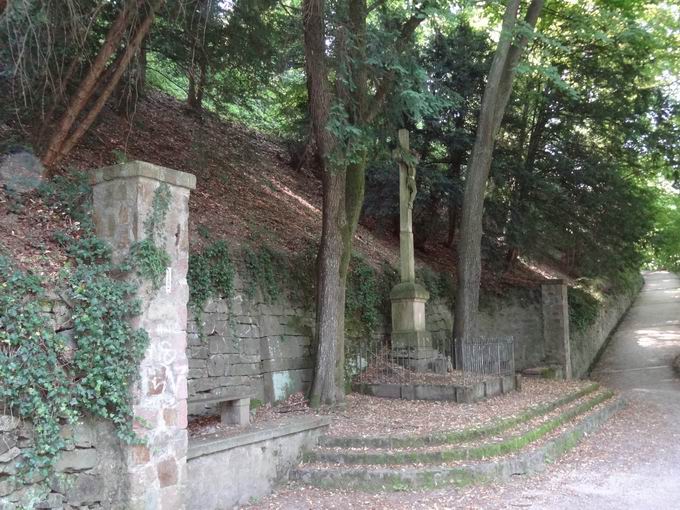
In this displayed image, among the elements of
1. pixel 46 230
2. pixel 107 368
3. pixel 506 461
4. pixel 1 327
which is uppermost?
pixel 46 230

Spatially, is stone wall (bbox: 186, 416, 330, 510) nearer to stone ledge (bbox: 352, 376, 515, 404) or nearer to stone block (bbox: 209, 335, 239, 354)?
stone block (bbox: 209, 335, 239, 354)

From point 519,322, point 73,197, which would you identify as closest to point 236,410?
point 73,197

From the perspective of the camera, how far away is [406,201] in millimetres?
11609

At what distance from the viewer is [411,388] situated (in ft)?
32.0

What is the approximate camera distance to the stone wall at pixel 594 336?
52.6 feet

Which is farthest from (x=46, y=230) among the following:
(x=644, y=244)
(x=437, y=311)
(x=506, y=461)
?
(x=644, y=244)

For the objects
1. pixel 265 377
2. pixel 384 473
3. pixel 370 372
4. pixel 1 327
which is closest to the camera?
pixel 1 327

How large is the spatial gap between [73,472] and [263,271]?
503cm

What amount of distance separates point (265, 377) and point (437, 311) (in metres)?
6.34

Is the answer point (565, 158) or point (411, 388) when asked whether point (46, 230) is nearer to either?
point (411, 388)

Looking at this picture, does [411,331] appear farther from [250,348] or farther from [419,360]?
[250,348]

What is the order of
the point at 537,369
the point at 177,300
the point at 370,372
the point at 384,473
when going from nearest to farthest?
the point at 177,300
the point at 384,473
the point at 370,372
the point at 537,369

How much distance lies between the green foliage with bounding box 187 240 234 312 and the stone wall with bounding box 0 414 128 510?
3221 mm

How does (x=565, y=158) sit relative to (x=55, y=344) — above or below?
above
